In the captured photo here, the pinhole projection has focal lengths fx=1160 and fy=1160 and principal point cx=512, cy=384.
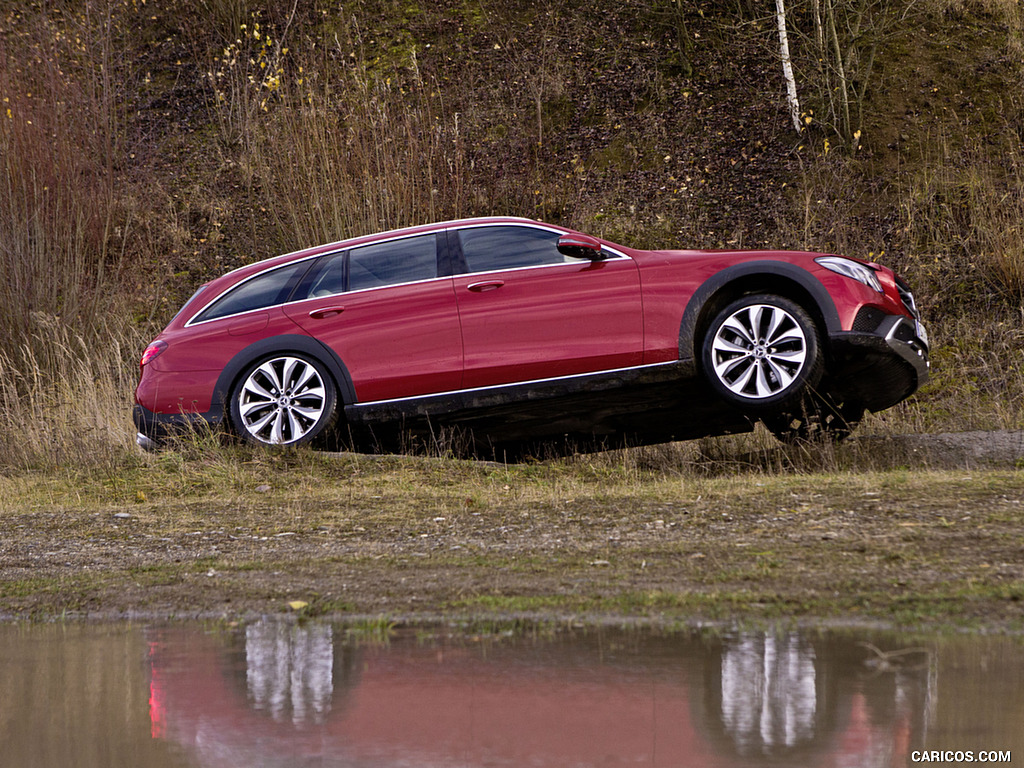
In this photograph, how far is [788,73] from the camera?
18.8 meters

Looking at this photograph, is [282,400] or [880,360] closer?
[880,360]

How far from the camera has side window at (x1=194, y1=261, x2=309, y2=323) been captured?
374 inches

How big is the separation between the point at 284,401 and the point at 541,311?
229 cm

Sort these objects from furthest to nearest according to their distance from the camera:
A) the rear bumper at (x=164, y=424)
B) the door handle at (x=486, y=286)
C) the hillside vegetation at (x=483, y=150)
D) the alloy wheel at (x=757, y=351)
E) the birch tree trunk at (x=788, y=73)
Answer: the birch tree trunk at (x=788, y=73) < the hillside vegetation at (x=483, y=150) < the rear bumper at (x=164, y=424) < the door handle at (x=486, y=286) < the alloy wheel at (x=757, y=351)

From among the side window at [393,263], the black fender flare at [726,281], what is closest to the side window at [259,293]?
the side window at [393,263]

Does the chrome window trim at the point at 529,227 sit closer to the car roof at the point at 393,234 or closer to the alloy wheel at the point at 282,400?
the car roof at the point at 393,234

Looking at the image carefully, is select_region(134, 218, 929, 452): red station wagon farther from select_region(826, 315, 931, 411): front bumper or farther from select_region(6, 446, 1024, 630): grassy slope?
select_region(6, 446, 1024, 630): grassy slope

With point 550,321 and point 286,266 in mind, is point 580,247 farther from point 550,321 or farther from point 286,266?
point 286,266

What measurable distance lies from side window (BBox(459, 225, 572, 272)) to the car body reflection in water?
501cm

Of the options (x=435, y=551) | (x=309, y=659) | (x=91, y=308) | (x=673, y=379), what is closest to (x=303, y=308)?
(x=673, y=379)

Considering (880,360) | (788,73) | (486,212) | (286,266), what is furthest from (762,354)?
(788,73)

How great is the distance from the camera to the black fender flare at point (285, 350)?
9.10m

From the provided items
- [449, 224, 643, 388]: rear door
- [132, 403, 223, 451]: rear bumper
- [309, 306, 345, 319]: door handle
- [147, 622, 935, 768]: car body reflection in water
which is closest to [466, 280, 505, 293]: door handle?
[449, 224, 643, 388]: rear door

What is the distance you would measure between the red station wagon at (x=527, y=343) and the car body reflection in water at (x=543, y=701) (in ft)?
15.1
